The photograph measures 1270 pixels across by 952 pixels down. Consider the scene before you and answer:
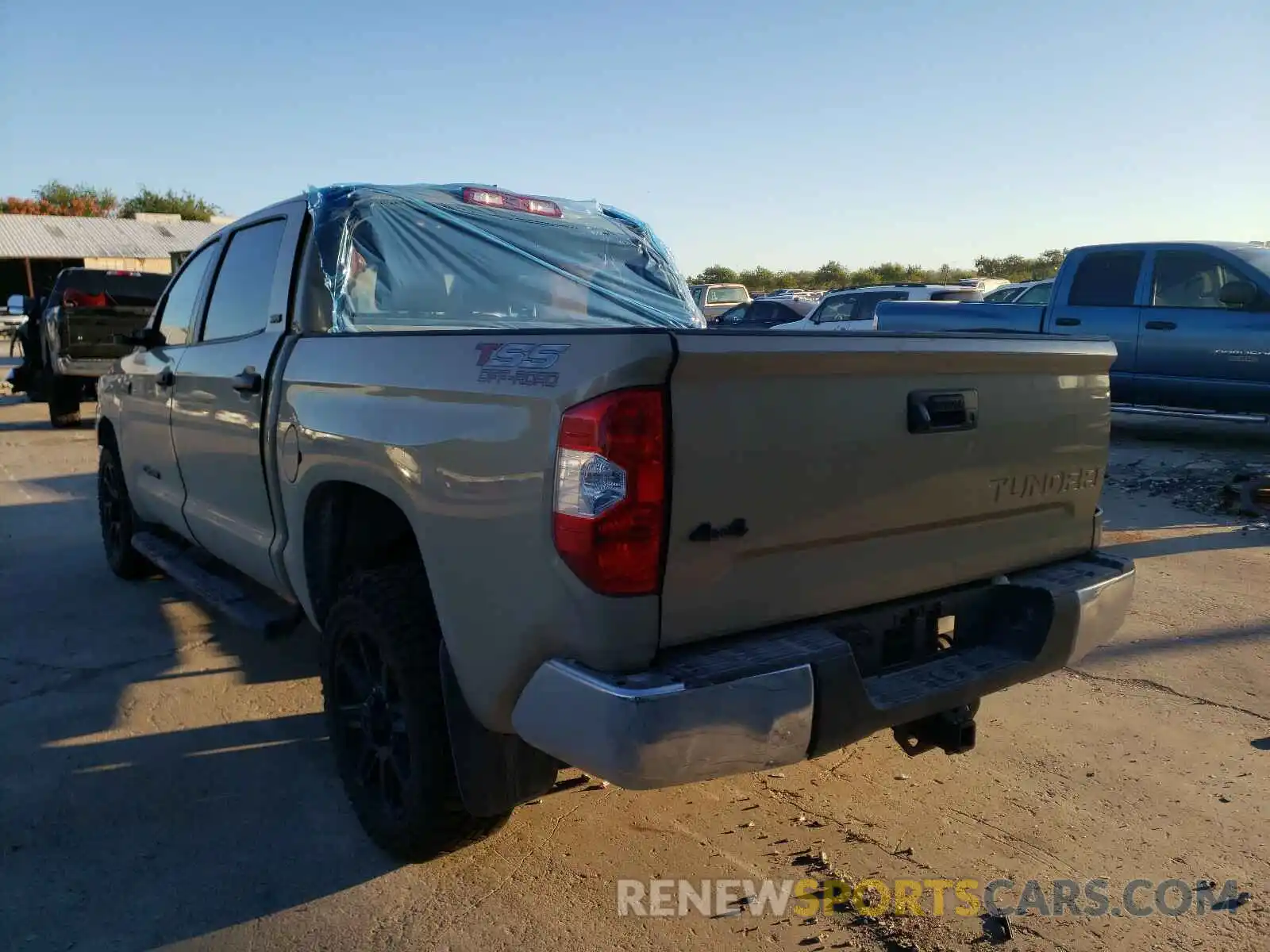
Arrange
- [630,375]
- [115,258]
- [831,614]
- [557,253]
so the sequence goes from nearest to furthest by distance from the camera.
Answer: [630,375] → [831,614] → [557,253] → [115,258]

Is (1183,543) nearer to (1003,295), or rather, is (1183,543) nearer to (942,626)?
(942,626)

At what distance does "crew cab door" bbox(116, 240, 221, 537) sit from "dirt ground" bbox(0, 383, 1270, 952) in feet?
2.45

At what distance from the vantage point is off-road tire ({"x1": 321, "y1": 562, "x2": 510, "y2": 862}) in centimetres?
268

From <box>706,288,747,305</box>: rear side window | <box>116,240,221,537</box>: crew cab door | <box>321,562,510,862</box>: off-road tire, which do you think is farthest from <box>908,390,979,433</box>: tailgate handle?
<box>706,288,747,305</box>: rear side window

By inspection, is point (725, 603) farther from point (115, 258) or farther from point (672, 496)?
point (115, 258)

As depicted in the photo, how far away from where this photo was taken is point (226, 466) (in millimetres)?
3941

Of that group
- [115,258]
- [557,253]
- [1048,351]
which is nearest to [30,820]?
[557,253]

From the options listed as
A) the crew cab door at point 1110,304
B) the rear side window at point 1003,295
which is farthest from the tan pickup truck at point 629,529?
the rear side window at point 1003,295

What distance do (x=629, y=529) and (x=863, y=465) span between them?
69 cm

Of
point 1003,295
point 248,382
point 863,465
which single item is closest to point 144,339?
point 248,382

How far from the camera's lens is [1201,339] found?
9062 mm

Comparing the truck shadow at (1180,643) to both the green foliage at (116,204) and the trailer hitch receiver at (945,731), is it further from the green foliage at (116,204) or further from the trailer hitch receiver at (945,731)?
the green foliage at (116,204)

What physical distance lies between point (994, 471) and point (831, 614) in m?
0.67

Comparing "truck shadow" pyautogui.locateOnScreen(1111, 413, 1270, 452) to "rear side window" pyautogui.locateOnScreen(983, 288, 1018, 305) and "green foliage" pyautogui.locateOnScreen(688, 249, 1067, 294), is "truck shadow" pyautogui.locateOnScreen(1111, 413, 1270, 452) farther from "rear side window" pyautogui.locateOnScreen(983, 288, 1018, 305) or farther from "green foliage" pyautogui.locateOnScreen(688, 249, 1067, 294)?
"green foliage" pyautogui.locateOnScreen(688, 249, 1067, 294)
